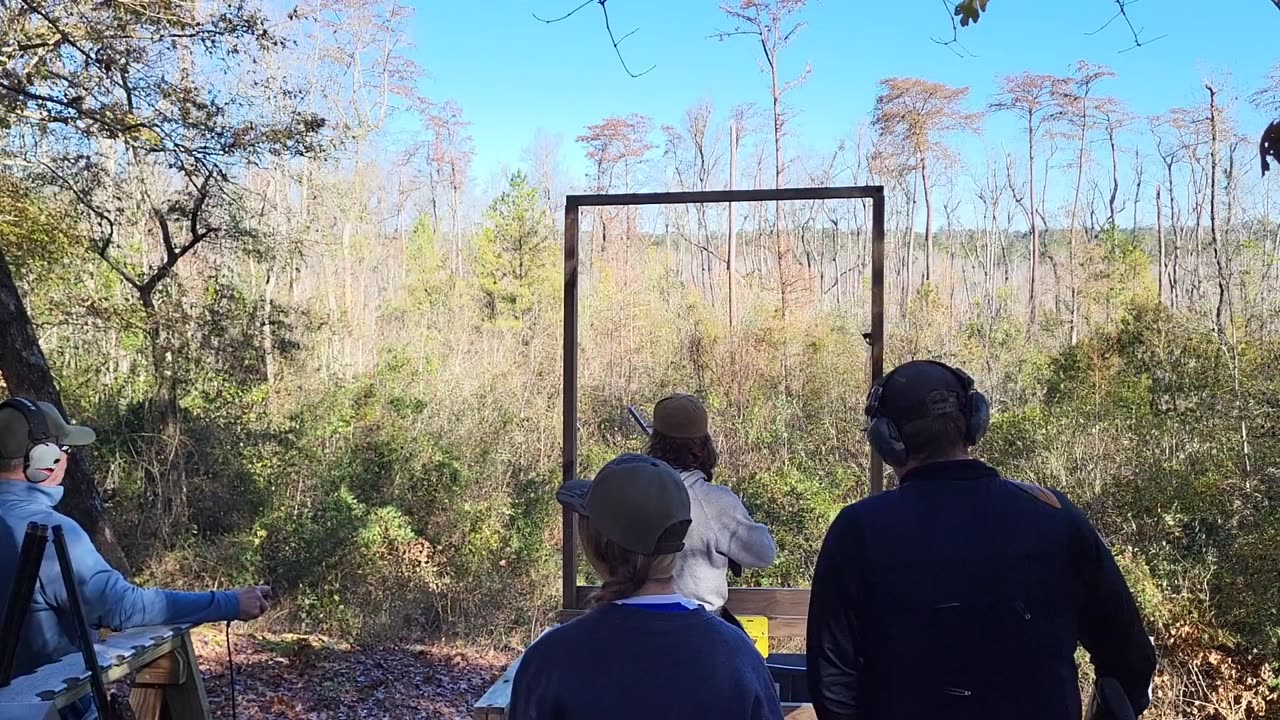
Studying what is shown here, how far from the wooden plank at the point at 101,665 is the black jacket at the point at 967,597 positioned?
1.66 meters

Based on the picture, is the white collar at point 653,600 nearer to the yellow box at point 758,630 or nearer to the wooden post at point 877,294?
the yellow box at point 758,630

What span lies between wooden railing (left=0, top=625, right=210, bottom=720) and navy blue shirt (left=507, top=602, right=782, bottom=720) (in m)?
1.36

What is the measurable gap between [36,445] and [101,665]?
21.5 inches

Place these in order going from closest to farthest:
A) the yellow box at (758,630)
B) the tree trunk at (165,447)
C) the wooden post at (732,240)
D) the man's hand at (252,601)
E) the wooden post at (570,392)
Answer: the man's hand at (252,601)
the yellow box at (758,630)
the wooden post at (570,392)
the tree trunk at (165,447)
the wooden post at (732,240)

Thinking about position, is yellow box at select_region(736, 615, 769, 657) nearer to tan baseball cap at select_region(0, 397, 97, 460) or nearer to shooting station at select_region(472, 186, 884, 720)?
shooting station at select_region(472, 186, 884, 720)

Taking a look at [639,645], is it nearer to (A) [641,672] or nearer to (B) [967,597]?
(A) [641,672]

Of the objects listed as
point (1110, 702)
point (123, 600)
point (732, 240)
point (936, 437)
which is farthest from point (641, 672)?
point (732, 240)

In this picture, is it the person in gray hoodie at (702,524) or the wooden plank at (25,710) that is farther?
the person in gray hoodie at (702,524)

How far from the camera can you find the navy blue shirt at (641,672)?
1.10 metres

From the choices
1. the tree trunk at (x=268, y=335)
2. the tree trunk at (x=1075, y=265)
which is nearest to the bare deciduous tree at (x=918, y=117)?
the tree trunk at (x=1075, y=265)

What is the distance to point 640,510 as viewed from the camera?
1184mm

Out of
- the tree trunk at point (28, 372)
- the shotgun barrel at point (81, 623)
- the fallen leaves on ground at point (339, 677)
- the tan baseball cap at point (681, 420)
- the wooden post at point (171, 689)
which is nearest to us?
the shotgun barrel at point (81, 623)

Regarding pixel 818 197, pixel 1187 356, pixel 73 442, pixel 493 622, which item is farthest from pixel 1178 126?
pixel 73 442

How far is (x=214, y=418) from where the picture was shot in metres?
10.3
